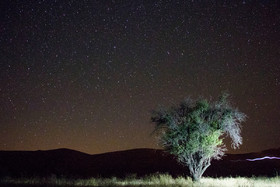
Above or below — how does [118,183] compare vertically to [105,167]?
below

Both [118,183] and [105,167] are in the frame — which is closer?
[118,183]

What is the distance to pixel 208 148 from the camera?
25.2 meters

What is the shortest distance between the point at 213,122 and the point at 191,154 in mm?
2857

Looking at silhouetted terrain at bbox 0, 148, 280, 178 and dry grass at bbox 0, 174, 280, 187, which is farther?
silhouetted terrain at bbox 0, 148, 280, 178

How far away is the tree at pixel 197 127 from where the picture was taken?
981 inches

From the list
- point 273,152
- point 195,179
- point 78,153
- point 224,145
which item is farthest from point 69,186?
point 273,152

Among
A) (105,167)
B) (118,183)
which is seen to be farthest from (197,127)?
(105,167)

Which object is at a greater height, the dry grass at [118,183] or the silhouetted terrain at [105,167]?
the silhouetted terrain at [105,167]

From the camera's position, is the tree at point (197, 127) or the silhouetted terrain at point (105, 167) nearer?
the tree at point (197, 127)

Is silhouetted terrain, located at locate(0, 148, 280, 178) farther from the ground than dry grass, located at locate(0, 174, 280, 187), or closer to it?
farther from the ground

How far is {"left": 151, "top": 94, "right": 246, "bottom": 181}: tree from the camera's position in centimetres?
2492

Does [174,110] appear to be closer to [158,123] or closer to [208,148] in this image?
[158,123]

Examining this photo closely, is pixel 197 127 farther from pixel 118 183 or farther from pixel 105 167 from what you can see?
pixel 105 167

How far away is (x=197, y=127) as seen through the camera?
24.7 m
